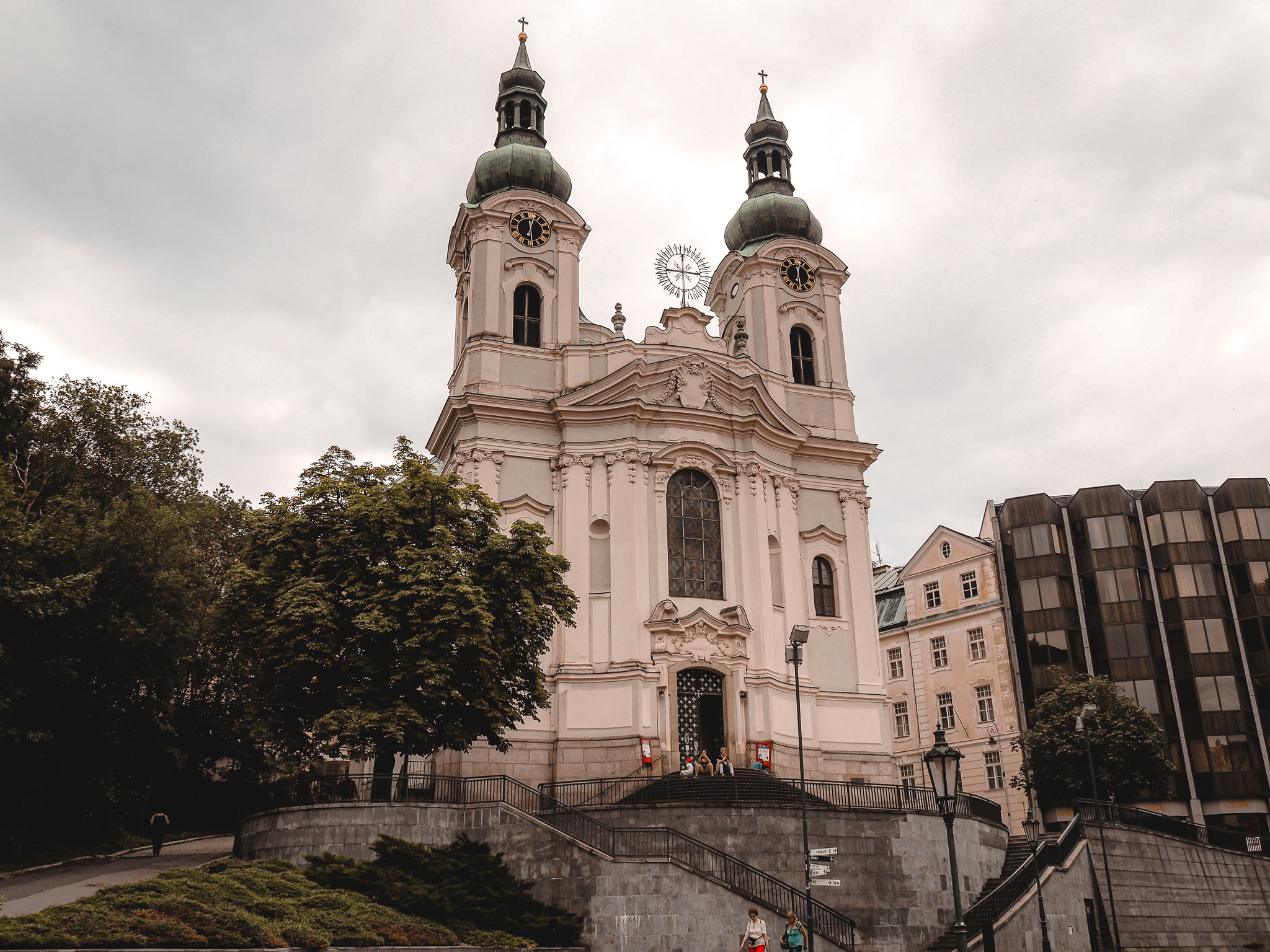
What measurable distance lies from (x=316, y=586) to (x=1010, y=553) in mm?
36592

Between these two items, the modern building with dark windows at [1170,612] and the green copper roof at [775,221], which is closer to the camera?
the green copper roof at [775,221]

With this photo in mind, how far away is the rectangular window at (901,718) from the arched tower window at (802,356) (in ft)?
64.4

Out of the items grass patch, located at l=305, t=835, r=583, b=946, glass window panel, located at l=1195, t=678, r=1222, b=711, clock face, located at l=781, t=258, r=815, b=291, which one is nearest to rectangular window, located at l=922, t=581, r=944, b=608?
glass window panel, located at l=1195, t=678, r=1222, b=711

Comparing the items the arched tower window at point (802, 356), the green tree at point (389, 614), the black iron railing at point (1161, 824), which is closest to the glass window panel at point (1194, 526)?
the black iron railing at point (1161, 824)

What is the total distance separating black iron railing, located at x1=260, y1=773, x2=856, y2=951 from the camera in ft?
78.4

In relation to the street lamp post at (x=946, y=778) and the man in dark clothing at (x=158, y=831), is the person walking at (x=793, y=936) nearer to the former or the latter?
the street lamp post at (x=946, y=778)

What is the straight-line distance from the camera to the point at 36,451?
1428 inches

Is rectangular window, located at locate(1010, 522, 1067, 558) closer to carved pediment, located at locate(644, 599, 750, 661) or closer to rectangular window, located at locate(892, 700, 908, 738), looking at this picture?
rectangular window, located at locate(892, 700, 908, 738)

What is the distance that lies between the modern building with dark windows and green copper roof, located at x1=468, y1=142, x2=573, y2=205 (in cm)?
2697

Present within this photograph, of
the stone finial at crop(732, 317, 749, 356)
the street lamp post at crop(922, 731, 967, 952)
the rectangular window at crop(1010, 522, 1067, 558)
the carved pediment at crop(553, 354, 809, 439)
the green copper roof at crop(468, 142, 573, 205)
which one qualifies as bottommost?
the street lamp post at crop(922, 731, 967, 952)

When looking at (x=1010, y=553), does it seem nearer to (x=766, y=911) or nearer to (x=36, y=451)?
(x=766, y=911)

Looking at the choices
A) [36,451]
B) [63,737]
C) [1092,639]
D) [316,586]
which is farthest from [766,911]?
[1092,639]

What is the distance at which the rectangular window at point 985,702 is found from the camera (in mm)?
51188

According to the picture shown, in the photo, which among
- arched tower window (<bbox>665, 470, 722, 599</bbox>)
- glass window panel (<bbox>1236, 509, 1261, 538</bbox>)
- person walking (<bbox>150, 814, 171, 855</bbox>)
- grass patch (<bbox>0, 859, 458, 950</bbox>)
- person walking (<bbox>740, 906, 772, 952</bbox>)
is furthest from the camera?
glass window panel (<bbox>1236, 509, 1261, 538</bbox>)
